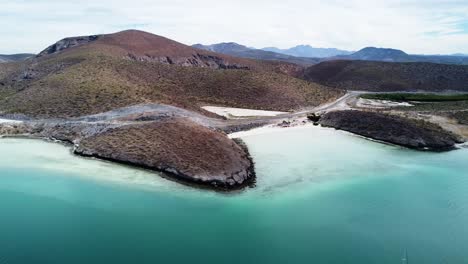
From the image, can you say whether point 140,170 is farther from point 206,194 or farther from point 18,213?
point 18,213

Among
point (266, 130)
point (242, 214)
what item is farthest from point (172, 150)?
point (266, 130)

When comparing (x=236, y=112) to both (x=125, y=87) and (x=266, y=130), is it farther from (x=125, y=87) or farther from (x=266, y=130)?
(x=125, y=87)

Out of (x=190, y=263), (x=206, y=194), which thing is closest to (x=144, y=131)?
(x=206, y=194)

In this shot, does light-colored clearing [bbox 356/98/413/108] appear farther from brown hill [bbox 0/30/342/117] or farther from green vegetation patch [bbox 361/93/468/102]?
brown hill [bbox 0/30/342/117]

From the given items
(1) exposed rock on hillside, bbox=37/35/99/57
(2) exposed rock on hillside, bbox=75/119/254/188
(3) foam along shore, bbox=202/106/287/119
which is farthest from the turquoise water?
(1) exposed rock on hillside, bbox=37/35/99/57

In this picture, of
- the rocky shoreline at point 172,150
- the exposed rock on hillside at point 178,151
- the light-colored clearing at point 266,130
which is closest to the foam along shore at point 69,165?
the rocky shoreline at point 172,150

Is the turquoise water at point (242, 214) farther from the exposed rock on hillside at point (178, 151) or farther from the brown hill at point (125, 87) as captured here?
the brown hill at point (125, 87)
